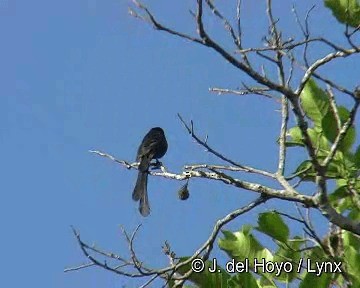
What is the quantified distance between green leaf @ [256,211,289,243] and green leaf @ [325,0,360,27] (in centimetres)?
114

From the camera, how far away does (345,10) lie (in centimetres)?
490

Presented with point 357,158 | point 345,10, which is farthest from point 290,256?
point 345,10

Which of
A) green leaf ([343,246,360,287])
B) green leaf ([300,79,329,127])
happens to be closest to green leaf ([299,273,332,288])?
green leaf ([343,246,360,287])

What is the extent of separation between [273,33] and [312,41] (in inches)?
7.7

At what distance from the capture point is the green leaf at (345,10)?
16.0ft

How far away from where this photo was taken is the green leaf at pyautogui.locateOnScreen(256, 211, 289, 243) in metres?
5.05

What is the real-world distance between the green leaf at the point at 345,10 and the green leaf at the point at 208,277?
1.54 m

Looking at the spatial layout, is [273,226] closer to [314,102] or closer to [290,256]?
[290,256]

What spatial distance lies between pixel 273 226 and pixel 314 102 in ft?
2.51

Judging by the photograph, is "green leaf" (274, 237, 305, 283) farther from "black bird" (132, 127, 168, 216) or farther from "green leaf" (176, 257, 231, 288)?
"black bird" (132, 127, 168, 216)

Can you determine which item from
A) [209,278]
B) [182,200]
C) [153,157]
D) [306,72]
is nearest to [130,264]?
[209,278]

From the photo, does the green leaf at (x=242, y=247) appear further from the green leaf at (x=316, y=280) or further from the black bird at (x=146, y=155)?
the black bird at (x=146, y=155)

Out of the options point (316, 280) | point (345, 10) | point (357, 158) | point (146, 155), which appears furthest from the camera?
point (146, 155)

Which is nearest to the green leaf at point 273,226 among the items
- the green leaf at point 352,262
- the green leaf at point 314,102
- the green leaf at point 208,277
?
the green leaf at point 208,277
